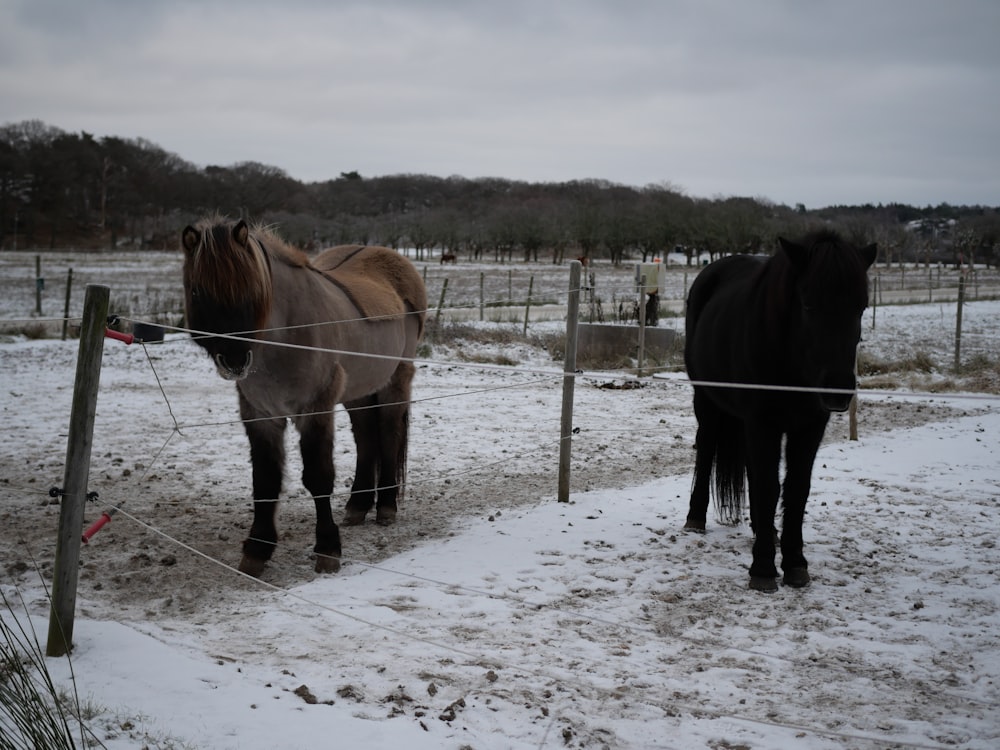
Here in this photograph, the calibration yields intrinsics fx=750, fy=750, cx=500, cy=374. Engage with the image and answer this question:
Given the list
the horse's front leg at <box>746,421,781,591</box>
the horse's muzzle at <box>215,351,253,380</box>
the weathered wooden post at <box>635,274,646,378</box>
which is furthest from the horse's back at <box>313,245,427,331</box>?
the weathered wooden post at <box>635,274,646,378</box>

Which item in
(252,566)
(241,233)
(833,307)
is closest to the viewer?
(833,307)

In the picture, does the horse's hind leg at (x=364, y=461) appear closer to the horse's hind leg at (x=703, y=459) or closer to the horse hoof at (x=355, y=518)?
the horse hoof at (x=355, y=518)

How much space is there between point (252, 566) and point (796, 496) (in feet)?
9.82

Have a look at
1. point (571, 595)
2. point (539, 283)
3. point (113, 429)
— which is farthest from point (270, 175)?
point (571, 595)

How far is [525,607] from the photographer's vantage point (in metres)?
3.66

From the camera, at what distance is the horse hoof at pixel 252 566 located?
4148mm

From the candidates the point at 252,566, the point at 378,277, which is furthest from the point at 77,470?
the point at 378,277

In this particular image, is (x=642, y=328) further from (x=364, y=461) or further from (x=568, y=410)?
(x=364, y=461)

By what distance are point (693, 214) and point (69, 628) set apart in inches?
2185

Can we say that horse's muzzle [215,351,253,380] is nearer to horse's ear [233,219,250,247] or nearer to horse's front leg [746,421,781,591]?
horse's ear [233,219,250,247]

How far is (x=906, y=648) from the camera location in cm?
321

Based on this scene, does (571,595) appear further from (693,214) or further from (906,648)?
(693,214)

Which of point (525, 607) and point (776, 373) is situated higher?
point (776, 373)

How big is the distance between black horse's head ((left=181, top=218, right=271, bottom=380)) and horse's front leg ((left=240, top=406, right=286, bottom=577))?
59 cm
